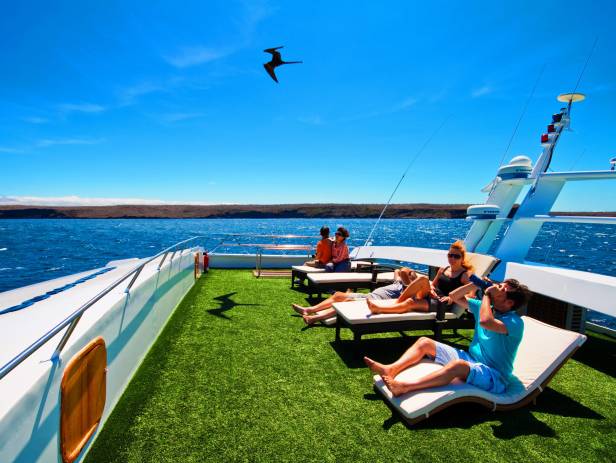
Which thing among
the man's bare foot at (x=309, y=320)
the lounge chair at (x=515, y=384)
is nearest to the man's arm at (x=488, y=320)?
the lounge chair at (x=515, y=384)

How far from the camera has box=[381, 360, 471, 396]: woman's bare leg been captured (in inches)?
125

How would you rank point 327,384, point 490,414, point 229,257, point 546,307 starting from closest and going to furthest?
point 490,414
point 327,384
point 546,307
point 229,257

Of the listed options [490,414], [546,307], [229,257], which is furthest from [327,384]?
[229,257]

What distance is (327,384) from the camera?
12.6 ft

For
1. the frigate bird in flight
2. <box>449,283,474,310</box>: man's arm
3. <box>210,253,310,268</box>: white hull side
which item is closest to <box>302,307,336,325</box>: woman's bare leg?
<box>449,283,474,310</box>: man's arm

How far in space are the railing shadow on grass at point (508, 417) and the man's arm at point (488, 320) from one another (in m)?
0.81

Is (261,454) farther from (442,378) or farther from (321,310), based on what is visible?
(321,310)

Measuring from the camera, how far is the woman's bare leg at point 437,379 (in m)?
3.18

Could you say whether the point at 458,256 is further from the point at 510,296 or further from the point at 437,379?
the point at 437,379

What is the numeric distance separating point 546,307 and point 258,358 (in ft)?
13.6

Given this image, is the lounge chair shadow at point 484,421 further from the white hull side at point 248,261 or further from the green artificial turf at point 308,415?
the white hull side at point 248,261

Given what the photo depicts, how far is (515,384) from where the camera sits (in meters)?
3.32

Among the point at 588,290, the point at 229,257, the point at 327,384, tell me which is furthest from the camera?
the point at 229,257

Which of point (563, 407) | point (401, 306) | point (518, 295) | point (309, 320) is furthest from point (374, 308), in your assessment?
point (563, 407)
